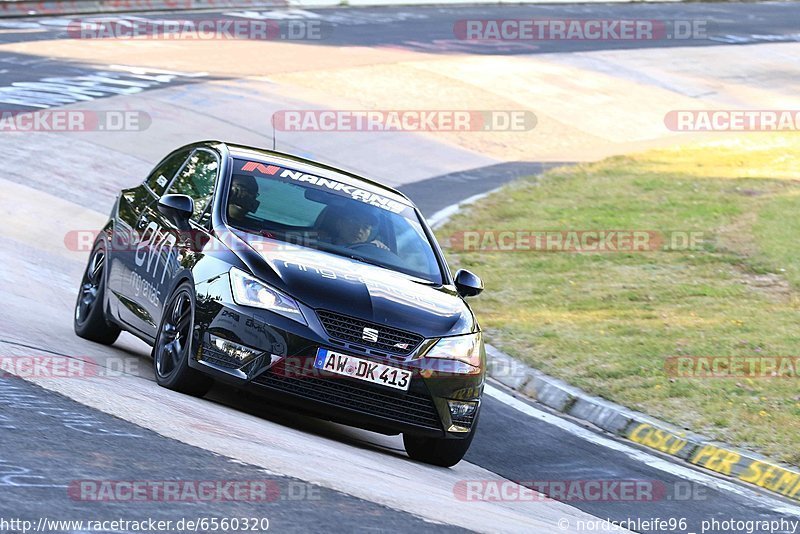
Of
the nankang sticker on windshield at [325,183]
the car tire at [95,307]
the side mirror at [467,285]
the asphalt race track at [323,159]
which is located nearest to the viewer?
the asphalt race track at [323,159]

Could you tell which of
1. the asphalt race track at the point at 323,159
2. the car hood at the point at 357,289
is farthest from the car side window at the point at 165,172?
the car hood at the point at 357,289

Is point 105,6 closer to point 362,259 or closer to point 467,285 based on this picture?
point 467,285

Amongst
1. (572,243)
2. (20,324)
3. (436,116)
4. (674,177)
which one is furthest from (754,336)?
(436,116)

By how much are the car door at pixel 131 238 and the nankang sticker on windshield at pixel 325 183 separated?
915 mm

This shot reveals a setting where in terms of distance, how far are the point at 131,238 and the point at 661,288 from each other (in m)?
6.32

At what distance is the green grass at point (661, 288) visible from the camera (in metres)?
10.3

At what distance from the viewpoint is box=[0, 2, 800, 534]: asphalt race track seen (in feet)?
19.9

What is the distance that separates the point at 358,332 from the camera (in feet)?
25.0

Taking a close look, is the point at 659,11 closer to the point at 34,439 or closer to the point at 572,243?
the point at 572,243

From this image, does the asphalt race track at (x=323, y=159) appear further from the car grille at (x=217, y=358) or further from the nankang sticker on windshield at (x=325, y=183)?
the nankang sticker on windshield at (x=325, y=183)

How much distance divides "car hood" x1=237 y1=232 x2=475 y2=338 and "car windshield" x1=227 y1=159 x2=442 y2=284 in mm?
222

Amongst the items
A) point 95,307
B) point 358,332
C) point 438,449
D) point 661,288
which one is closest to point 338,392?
point 358,332

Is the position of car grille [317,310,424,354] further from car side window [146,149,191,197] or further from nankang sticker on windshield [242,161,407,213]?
car side window [146,149,191,197]

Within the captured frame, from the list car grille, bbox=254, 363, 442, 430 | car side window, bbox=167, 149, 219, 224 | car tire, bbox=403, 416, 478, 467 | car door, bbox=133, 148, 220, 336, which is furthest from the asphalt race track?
car side window, bbox=167, 149, 219, 224
